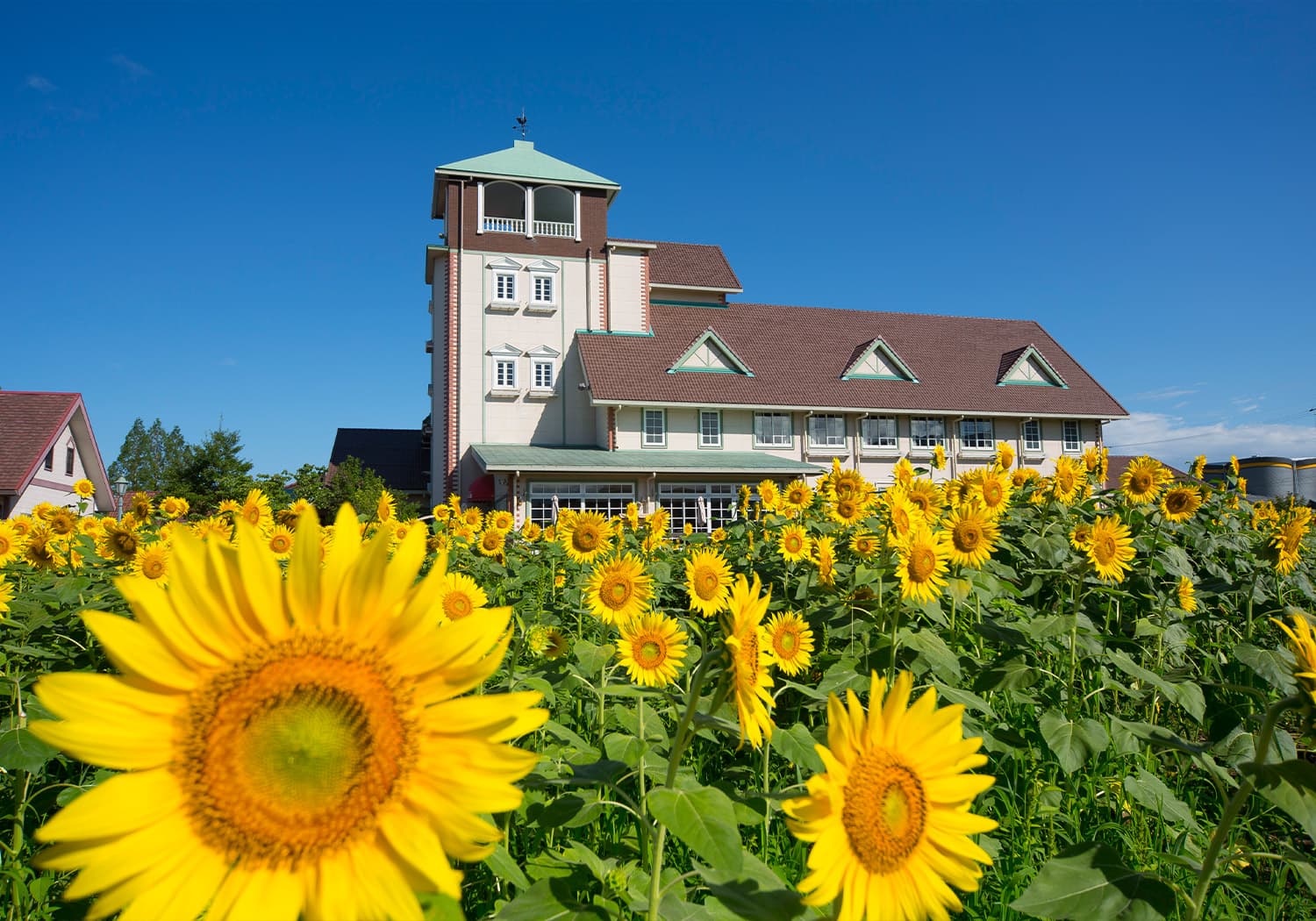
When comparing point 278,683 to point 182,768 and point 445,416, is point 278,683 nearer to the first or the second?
point 182,768

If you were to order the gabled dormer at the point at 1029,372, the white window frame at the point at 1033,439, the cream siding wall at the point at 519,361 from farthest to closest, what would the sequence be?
the gabled dormer at the point at 1029,372
the white window frame at the point at 1033,439
the cream siding wall at the point at 519,361

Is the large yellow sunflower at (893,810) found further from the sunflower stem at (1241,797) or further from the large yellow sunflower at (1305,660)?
the large yellow sunflower at (1305,660)

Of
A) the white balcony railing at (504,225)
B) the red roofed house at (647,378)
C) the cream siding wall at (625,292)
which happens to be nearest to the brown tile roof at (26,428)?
the red roofed house at (647,378)

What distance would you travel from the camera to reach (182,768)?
829 mm

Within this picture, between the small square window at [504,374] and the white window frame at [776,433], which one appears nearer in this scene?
the white window frame at [776,433]

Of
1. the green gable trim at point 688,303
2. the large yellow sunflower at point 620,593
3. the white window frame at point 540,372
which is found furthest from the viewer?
the green gable trim at point 688,303

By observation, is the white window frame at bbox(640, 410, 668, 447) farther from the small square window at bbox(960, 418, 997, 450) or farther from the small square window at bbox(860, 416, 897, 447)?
the small square window at bbox(960, 418, 997, 450)

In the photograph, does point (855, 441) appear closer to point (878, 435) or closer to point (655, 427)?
point (878, 435)

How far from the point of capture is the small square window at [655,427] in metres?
28.0

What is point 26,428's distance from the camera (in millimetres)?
22438

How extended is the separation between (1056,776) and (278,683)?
10.6ft

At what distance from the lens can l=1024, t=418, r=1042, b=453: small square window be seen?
31.8 meters

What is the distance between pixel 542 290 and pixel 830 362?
12473mm

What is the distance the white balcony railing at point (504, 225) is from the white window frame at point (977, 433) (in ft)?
66.8
